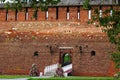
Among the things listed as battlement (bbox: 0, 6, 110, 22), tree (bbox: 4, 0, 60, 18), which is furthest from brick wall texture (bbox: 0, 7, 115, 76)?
→ tree (bbox: 4, 0, 60, 18)

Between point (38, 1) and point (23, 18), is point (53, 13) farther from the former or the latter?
point (38, 1)

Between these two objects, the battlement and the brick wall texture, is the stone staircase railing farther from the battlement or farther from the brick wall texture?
the battlement

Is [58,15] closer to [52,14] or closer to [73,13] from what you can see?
[52,14]

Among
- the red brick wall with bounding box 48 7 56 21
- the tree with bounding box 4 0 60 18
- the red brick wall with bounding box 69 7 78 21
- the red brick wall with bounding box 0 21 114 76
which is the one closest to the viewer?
the tree with bounding box 4 0 60 18

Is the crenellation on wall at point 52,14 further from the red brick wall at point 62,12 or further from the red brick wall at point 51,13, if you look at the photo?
the red brick wall at point 62,12

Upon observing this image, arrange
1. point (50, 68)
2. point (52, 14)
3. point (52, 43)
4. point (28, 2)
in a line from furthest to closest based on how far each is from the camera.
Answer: point (52, 14) < point (52, 43) < point (50, 68) < point (28, 2)

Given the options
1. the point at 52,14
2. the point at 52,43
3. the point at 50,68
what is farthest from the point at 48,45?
the point at 52,14

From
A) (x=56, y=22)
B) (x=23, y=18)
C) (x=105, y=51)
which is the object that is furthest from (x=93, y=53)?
(x=23, y=18)

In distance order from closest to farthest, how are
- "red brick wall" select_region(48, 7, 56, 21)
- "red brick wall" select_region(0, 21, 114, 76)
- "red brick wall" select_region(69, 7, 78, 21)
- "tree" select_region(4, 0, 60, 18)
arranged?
"tree" select_region(4, 0, 60, 18), "red brick wall" select_region(0, 21, 114, 76), "red brick wall" select_region(69, 7, 78, 21), "red brick wall" select_region(48, 7, 56, 21)

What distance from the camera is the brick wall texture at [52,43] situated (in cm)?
2470

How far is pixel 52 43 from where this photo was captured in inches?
993

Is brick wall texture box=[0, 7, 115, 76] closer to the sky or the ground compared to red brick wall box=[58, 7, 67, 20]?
closer to the ground

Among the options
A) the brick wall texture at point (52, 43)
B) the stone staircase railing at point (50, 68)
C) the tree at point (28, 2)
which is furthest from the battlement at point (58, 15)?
the tree at point (28, 2)

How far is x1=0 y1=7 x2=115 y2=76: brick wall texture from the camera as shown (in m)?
24.7
